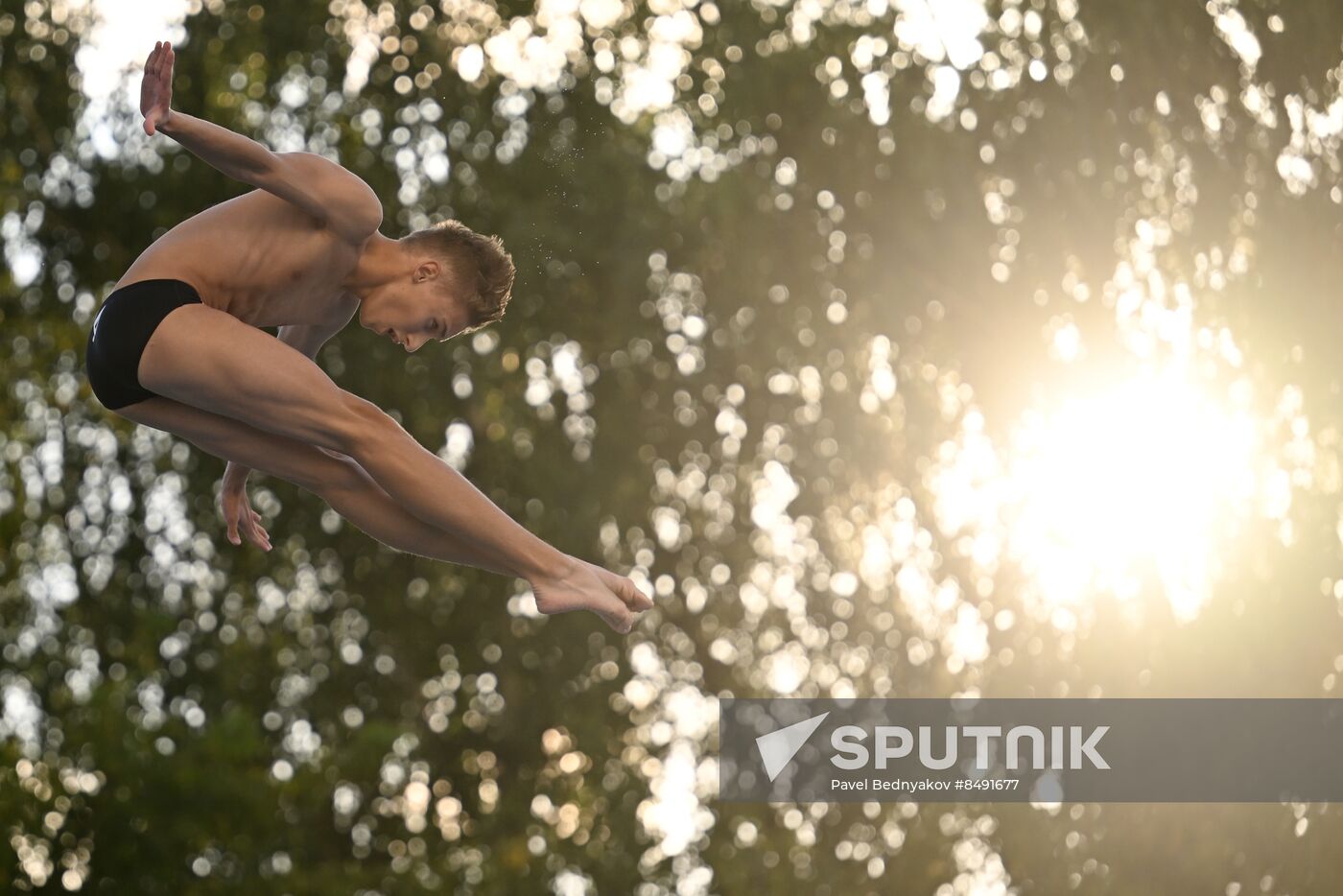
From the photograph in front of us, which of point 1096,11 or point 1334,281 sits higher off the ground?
point 1096,11

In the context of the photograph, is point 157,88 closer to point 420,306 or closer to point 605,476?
point 420,306

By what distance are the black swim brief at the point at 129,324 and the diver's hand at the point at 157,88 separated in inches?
12.6

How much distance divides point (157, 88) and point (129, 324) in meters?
0.41

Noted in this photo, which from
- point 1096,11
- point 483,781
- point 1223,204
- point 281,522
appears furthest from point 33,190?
point 1223,204

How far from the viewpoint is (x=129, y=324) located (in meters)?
2.56

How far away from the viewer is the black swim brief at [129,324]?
2562mm

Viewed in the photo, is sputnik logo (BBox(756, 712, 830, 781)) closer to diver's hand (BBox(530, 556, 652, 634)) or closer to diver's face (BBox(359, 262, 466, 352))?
diver's hand (BBox(530, 556, 652, 634))

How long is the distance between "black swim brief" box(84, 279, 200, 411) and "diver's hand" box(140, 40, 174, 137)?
1.05 ft

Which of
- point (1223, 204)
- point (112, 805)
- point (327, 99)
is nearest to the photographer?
point (112, 805)

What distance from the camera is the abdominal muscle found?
266 centimetres

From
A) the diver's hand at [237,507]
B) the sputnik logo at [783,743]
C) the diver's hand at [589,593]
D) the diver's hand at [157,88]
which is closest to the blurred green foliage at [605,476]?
the sputnik logo at [783,743]

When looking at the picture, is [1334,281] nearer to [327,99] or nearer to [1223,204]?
[1223,204]

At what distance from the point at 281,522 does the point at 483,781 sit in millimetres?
1720

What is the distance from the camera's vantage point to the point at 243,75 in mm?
7977
